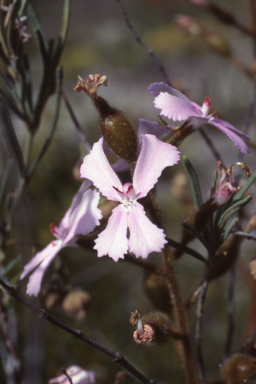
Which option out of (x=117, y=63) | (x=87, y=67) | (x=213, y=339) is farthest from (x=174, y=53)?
(x=213, y=339)

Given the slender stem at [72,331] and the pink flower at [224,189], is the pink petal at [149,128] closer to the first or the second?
the pink flower at [224,189]

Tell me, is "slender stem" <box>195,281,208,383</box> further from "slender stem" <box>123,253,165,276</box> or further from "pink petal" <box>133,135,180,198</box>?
"pink petal" <box>133,135,180,198</box>

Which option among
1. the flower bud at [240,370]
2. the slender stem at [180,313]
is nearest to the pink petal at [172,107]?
the slender stem at [180,313]

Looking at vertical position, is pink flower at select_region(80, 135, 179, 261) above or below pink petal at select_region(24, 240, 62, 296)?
above

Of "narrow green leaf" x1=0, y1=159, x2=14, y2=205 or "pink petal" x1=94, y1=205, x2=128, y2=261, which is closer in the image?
"pink petal" x1=94, y1=205, x2=128, y2=261

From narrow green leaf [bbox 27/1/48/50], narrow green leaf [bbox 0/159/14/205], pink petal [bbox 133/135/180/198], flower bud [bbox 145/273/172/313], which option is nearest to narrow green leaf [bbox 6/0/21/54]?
narrow green leaf [bbox 27/1/48/50]

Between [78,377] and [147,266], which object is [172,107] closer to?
[147,266]
